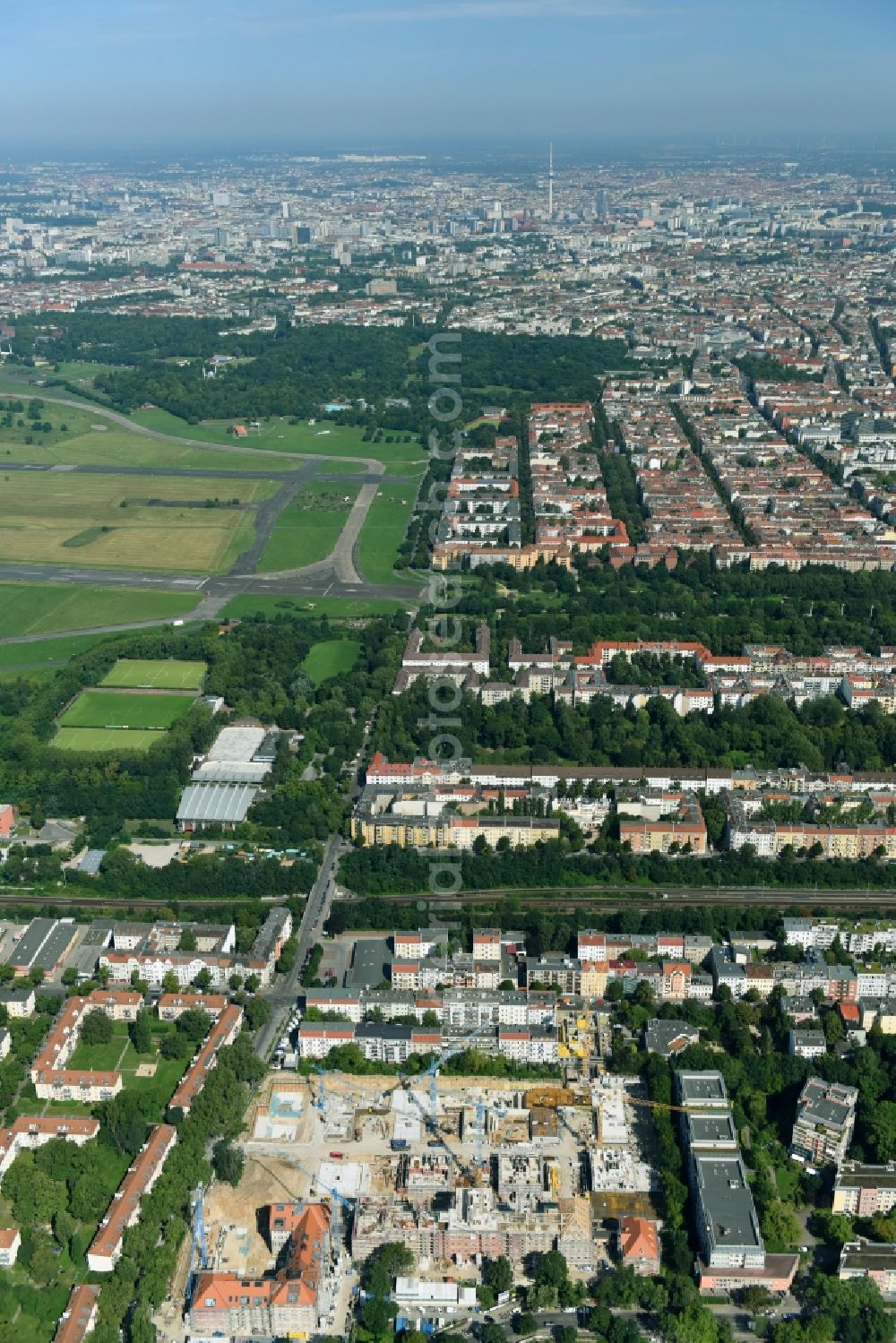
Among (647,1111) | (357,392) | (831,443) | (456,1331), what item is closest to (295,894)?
(647,1111)

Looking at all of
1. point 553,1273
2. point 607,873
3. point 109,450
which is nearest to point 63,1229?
point 553,1273

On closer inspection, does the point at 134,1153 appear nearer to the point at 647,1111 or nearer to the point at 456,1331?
the point at 456,1331

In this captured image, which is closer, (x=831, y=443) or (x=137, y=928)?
(x=137, y=928)

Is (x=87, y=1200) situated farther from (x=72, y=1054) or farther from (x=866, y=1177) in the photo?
(x=866, y=1177)

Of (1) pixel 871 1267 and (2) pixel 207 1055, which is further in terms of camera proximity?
(2) pixel 207 1055

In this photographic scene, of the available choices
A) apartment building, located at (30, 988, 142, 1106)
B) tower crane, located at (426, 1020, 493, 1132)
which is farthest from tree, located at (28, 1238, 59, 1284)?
tower crane, located at (426, 1020, 493, 1132)

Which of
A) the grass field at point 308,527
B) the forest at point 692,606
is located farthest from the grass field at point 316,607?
the grass field at point 308,527
